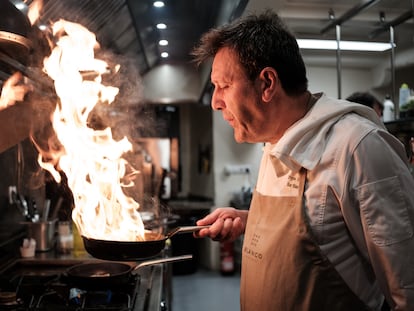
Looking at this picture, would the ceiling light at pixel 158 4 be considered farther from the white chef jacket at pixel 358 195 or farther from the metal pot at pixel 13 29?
the white chef jacket at pixel 358 195

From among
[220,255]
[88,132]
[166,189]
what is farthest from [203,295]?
[88,132]

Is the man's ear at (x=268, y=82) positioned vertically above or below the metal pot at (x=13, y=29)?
below

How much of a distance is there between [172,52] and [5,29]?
14.6ft

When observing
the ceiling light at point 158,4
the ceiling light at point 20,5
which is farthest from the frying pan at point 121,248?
the ceiling light at point 158,4

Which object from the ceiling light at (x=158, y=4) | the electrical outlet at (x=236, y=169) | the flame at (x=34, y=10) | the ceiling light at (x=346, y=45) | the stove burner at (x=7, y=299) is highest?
the ceiling light at (x=158, y=4)

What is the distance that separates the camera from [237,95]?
1.44m

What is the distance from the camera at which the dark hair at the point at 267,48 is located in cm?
137

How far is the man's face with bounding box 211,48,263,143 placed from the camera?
142cm

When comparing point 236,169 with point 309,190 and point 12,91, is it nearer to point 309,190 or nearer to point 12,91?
point 12,91

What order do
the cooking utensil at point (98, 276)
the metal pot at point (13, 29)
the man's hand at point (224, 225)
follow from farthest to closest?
the cooking utensil at point (98, 276) < the man's hand at point (224, 225) < the metal pot at point (13, 29)

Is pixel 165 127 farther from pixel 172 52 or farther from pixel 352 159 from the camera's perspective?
pixel 352 159

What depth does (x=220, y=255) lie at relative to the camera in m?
5.86

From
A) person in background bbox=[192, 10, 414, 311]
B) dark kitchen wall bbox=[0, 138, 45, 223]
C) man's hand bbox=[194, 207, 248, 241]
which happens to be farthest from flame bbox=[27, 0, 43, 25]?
man's hand bbox=[194, 207, 248, 241]

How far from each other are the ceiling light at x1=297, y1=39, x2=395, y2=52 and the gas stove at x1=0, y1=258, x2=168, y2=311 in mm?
3219
